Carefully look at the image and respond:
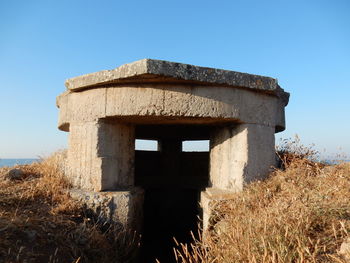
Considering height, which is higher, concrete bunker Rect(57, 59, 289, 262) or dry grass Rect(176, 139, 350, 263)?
concrete bunker Rect(57, 59, 289, 262)

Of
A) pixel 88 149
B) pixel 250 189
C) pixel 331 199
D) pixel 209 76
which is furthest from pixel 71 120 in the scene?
pixel 331 199

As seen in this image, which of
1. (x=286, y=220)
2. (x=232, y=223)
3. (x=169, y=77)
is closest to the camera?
(x=286, y=220)

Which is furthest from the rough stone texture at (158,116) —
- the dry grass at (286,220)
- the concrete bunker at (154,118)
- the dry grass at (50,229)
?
the dry grass at (286,220)

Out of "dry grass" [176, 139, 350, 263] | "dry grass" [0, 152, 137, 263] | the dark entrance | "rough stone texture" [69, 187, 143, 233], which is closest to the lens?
"dry grass" [176, 139, 350, 263]

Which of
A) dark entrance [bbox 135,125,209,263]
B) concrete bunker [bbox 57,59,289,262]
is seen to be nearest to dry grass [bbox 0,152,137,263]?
concrete bunker [bbox 57,59,289,262]

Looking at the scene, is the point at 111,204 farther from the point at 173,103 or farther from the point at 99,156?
the point at 173,103

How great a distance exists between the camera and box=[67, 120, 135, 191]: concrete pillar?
3.38 metres

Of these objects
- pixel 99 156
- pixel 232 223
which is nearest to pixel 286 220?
pixel 232 223

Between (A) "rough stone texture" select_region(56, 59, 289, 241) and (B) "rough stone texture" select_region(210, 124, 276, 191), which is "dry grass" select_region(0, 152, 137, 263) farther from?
(B) "rough stone texture" select_region(210, 124, 276, 191)

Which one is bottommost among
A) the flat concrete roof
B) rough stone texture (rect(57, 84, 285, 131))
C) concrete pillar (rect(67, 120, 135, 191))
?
concrete pillar (rect(67, 120, 135, 191))

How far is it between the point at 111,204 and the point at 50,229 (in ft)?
2.44

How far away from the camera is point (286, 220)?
204cm

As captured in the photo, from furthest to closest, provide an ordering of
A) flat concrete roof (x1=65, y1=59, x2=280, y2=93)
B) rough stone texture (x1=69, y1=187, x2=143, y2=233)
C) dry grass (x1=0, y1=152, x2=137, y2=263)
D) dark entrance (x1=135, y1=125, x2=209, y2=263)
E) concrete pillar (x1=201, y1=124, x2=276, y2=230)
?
dark entrance (x1=135, y1=125, x2=209, y2=263) < concrete pillar (x1=201, y1=124, x2=276, y2=230) < rough stone texture (x1=69, y1=187, x2=143, y2=233) < flat concrete roof (x1=65, y1=59, x2=280, y2=93) < dry grass (x1=0, y1=152, x2=137, y2=263)

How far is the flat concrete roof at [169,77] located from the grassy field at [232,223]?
1.17m
